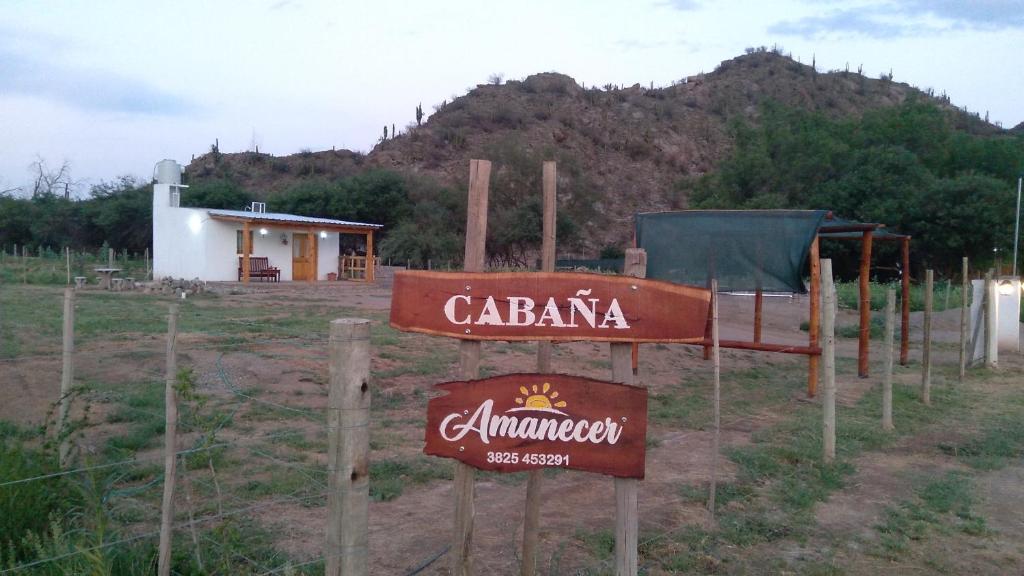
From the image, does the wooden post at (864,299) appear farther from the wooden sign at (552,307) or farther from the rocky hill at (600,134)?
the rocky hill at (600,134)

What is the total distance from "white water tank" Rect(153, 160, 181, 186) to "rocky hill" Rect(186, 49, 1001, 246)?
2565cm

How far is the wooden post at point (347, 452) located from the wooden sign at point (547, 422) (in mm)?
414

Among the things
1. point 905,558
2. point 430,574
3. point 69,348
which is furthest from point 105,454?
point 905,558

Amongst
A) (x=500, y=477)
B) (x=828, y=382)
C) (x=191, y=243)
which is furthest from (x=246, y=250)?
(x=828, y=382)

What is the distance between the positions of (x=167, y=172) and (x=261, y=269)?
500cm

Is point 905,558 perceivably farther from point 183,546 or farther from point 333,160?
point 333,160

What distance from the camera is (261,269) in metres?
31.6

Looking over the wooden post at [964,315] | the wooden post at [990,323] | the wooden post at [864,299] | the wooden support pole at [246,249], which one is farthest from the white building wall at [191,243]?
the wooden post at [990,323]

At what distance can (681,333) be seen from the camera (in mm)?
3717

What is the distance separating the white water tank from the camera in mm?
30266

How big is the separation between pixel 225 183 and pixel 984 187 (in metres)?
41.3

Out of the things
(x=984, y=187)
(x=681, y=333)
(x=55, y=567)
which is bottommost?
(x=55, y=567)

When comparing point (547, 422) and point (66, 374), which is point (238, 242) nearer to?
point (66, 374)

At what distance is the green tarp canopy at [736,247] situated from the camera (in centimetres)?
1030
